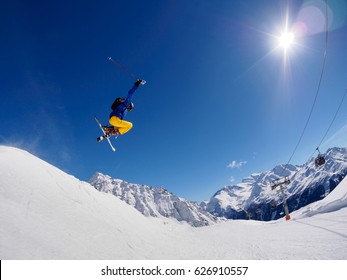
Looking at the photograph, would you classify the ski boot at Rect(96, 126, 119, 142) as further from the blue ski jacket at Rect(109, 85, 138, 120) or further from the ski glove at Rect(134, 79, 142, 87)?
the ski glove at Rect(134, 79, 142, 87)

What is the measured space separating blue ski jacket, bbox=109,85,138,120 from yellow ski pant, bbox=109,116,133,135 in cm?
27

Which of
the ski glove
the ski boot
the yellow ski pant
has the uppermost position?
the ski glove

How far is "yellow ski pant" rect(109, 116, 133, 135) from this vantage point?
1684cm

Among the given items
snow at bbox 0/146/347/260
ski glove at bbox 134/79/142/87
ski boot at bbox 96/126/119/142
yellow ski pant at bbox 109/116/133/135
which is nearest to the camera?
snow at bbox 0/146/347/260

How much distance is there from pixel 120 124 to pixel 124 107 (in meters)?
1.31

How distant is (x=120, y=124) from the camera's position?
1741 cm

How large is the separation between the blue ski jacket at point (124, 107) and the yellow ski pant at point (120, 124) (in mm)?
266

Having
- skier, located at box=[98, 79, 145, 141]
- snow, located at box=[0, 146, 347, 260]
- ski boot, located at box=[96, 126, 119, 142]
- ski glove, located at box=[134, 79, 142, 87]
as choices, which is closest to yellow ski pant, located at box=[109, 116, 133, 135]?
skier, located at box=[98, 79, 145, 141]

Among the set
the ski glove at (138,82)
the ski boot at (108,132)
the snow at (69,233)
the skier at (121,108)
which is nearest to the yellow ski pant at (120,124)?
the skier at (121,108)
